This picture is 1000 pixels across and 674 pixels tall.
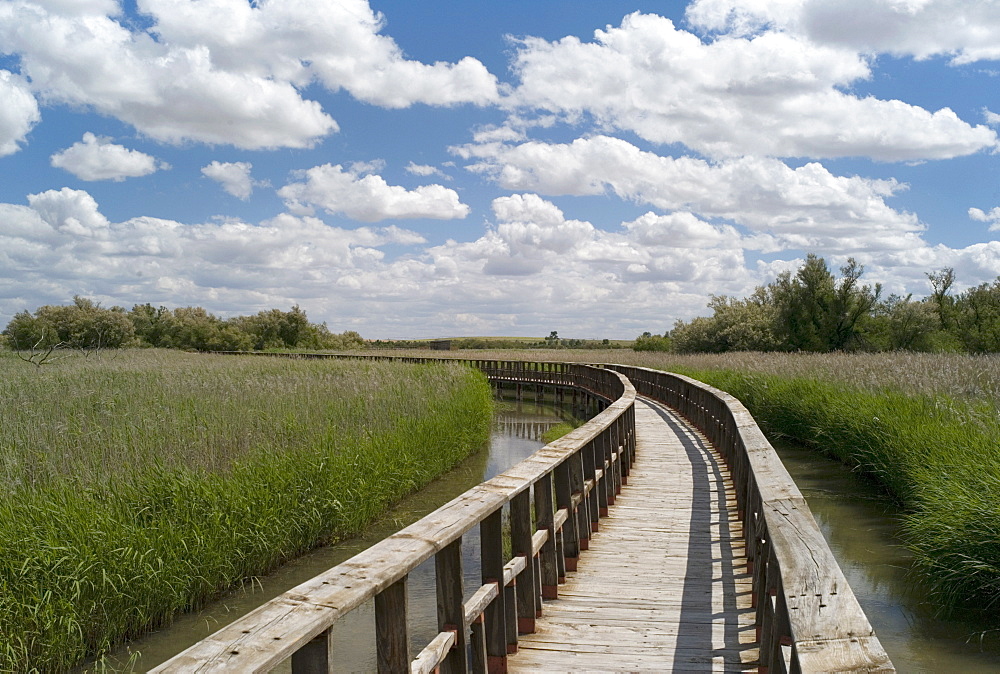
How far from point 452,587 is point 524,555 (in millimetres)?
1256

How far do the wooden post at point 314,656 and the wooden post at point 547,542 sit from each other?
8.60 ft

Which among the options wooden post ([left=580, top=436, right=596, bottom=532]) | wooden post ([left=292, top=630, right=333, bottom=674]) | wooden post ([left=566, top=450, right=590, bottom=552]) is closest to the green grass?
wooden post ([left=580, top=436, right=596, bottom=532])

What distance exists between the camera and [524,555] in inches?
175

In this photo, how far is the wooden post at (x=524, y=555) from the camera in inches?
174

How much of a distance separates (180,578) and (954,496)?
748 cm

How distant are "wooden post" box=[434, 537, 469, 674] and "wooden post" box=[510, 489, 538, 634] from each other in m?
1.09

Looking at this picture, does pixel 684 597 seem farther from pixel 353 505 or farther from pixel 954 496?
pixel 353 505

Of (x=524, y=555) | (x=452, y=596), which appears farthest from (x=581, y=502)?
(x=452, y=596)

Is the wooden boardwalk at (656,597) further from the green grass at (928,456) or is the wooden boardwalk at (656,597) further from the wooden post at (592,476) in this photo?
the green grass at (928,456)

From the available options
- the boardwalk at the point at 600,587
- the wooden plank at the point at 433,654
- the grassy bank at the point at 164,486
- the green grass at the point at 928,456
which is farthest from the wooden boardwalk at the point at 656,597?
the grassy bank at the point at 164,486

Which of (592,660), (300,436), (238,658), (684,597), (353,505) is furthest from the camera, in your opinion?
(300,436)

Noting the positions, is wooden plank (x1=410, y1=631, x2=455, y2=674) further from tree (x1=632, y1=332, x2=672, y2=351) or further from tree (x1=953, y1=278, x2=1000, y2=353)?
tree (x1=632, y1=332, x2=672, y2=351)

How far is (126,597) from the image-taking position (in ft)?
21.5

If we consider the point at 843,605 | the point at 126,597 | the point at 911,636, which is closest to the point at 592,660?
the point at 843,605
